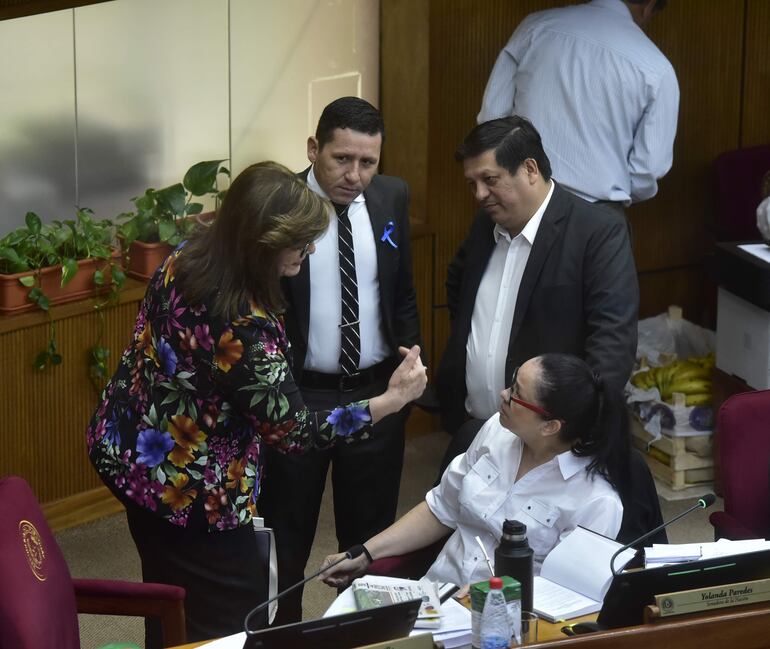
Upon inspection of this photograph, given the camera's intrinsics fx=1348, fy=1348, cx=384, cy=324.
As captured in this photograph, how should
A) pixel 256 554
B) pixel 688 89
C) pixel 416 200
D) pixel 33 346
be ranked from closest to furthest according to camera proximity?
pixel 256 554 < pixel 33 346 < pixel 416 200 < pixel 688 89

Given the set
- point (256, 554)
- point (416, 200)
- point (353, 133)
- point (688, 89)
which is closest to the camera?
point (256, 554)

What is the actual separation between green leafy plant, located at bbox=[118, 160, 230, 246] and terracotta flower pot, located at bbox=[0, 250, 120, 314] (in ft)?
0.38

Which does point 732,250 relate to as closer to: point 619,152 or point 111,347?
point 619,152

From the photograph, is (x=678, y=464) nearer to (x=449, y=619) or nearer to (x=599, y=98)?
(x=599, y=98)

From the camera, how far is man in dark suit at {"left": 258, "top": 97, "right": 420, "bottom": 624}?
3520 millimetres

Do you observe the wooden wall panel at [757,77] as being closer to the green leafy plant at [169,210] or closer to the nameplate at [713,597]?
the green leafy plant at [169,210]

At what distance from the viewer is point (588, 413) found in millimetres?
3035

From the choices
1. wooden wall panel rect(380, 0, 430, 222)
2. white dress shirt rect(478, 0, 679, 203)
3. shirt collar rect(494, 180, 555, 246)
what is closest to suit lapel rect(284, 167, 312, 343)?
shirt collar rect(494, 180, 555, 246)

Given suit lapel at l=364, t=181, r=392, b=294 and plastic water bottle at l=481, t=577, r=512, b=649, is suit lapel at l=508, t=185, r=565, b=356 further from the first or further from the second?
plastic water bottle at l=481, t=577, r=512, b=649

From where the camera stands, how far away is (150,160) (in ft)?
16.1

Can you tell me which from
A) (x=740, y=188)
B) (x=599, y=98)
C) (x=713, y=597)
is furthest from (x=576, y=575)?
(x=740, y=188)

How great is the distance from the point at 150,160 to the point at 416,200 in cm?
110

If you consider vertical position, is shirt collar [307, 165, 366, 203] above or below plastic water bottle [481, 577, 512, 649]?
above

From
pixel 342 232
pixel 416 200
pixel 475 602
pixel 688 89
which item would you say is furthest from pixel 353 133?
pixel 688 89
